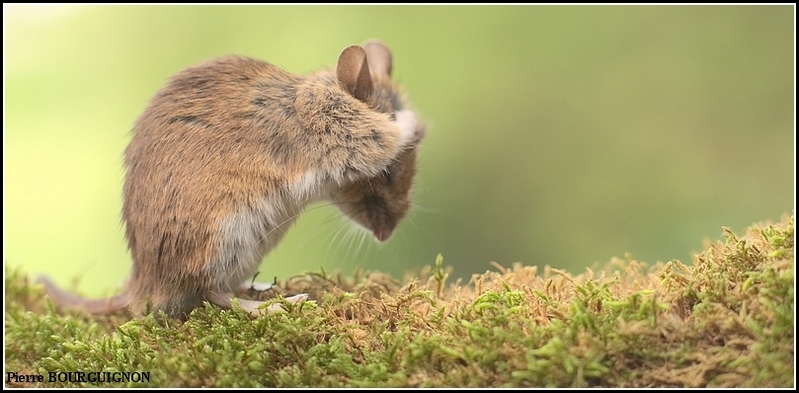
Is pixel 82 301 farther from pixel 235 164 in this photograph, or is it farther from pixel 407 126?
pixel 407 126

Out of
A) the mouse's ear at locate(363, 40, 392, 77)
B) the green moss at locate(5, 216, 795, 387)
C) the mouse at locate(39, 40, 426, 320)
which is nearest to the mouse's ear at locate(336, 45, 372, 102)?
the mouse at locate(39, 40, 426, 320)

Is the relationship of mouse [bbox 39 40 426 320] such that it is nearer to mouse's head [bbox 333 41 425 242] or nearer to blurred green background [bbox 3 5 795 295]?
mouse's head [bbox 333 41 425 242]

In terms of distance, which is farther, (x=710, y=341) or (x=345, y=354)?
(x=345, y=354)

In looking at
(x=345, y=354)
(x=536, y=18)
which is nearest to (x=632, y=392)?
(x=345, y=354)

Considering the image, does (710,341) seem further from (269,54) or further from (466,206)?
(269,54)

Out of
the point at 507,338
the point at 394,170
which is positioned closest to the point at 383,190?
the point at 394,170

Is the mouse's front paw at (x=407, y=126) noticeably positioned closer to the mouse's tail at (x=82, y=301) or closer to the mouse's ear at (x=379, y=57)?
the mouse's ear at (x=379, y=57)
